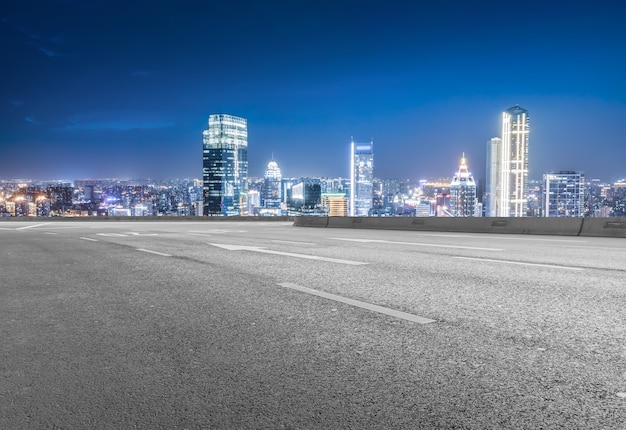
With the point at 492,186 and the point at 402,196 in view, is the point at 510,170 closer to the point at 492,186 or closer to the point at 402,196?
the point at 492,186

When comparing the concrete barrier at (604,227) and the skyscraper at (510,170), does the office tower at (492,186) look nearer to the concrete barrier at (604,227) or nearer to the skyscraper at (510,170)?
the skyscraper at (510,170)

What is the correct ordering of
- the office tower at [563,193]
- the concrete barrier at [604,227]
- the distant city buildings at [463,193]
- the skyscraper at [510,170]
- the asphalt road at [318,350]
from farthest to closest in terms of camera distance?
the distant city buildings at [463,193], the skyscraper at [510,170], the office tower at [563,193], the concrete barrier at [604,227], the asphalt road at [318,350]

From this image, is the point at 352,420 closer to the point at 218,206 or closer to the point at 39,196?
the point at 39,196

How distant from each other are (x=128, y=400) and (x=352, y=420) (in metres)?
1.30

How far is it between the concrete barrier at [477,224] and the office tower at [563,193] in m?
93.1

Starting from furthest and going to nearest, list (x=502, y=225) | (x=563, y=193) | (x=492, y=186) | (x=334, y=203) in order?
(x=492, y=186), (x=334, y=203), (x=563, y=193), (x=502, y=225)

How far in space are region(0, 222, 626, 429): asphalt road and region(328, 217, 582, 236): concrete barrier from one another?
36.6 feet

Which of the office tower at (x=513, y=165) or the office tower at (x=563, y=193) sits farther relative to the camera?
the office tower at (x=513, y=165)

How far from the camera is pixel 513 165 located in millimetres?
173875

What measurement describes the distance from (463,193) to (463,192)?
1.16ft

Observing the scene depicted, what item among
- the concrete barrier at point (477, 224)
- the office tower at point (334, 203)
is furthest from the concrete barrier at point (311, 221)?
the office tower at point (334, 203)

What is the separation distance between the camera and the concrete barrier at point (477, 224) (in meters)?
17.9

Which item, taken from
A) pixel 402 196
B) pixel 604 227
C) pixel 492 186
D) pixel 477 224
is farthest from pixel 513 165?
pixel 604 227

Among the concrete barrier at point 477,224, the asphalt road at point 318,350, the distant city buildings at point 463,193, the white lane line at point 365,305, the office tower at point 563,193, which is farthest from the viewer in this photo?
the distant city buildings at point 463,193
